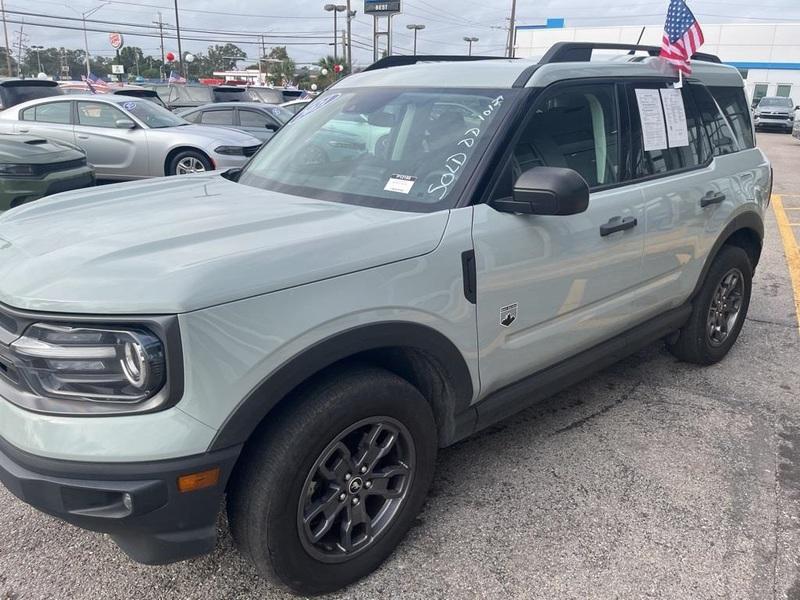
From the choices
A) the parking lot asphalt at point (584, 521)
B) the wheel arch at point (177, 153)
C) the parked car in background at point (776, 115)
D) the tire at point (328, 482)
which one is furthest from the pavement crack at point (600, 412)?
the parked car in background at point (776, 115)

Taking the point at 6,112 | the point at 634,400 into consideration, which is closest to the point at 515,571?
the point at 634,400

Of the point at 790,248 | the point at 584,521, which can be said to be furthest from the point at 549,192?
the point at 790,248

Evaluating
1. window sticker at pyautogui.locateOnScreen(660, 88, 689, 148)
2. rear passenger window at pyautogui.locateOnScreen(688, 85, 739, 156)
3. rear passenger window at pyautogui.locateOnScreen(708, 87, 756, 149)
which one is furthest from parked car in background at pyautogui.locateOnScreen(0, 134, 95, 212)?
rear passenger window at pyautogui.locateOnScreen(708, 87, 756, 149)

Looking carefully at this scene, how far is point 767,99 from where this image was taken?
30859mm

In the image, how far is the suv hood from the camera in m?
1.83

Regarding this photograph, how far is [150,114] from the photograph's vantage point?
10.6 metres

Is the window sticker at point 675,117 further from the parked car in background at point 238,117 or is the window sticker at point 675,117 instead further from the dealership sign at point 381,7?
the dealership sign at point 381,7

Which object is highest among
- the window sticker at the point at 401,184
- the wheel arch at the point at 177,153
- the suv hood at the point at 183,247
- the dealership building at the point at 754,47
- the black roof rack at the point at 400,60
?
the dealership building at the point at 754,47

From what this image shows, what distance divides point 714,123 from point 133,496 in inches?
Answer: 148

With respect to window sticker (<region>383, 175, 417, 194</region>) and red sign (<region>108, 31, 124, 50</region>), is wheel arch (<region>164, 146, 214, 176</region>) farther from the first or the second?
red sign (<region>108, 31, 124, 50</region>)

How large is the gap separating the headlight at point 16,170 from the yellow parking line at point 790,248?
6.58 meters

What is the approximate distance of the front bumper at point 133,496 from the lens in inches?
70.9

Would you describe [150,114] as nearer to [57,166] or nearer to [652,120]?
[57,166]

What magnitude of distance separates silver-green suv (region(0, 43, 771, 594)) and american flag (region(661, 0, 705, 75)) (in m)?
0.10
